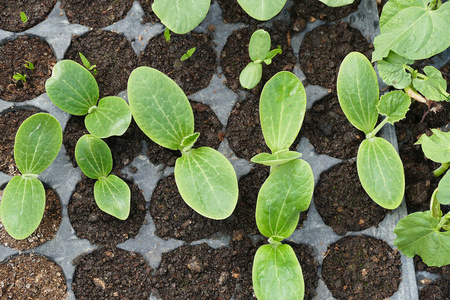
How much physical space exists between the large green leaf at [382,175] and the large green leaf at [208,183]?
45cm

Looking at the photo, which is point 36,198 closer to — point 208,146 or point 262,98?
point 208,146

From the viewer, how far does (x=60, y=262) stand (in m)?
1.49

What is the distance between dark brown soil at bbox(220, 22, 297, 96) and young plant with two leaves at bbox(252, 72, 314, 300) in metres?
0.18

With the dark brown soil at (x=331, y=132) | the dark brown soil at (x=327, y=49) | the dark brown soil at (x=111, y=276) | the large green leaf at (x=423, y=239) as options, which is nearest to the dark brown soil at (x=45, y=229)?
the dark brown soil at (x=111, y=276)

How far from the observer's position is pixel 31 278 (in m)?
1.47

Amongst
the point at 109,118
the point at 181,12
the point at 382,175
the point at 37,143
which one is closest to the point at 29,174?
the point at 37,143

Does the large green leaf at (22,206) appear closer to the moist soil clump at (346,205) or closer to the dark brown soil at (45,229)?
the dark brown soil at (45,229)

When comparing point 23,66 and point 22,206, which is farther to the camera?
point 23,66

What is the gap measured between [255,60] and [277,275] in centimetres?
74

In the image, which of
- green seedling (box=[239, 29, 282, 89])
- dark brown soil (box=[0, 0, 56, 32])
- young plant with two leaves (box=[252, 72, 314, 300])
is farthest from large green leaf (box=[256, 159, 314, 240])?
dark brown soil (box=[0, 0, 56, 32])

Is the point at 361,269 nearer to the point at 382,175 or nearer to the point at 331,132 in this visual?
the point at 382,175

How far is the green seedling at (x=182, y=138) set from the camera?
1.36m

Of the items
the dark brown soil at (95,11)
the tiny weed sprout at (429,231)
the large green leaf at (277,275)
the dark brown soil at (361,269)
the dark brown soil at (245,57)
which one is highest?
the dark brown soil at (95,11)

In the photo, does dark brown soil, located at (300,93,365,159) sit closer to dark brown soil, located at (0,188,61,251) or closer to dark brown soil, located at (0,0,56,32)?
dark brown soil, located at (0,188,61,251)
